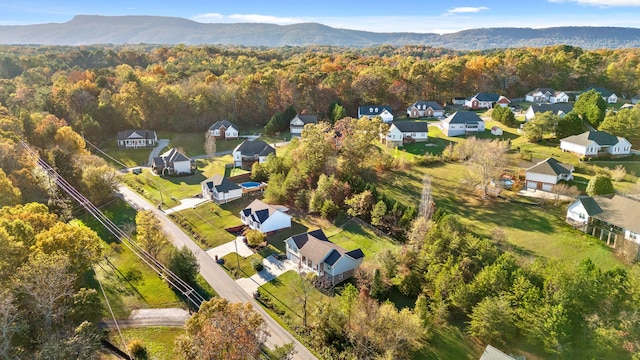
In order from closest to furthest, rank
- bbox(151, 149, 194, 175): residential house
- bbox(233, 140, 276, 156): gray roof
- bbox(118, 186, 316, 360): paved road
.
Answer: bbox(118, 186, 316, 360): paved road, bbox(151, 149, 194, 175): residential house, bbox(233, 140, 276, 156): gray roof

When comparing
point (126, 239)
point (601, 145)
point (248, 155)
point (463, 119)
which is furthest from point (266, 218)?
point (601, 145)

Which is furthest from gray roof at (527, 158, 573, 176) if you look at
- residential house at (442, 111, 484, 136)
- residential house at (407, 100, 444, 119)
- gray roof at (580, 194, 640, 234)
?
residential house at (407, 100, 444, 119)

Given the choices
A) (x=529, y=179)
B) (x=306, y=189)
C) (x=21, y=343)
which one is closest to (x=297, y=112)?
(x=306, y=189)

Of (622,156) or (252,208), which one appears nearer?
(252,208)

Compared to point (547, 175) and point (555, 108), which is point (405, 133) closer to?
point (547, 175)

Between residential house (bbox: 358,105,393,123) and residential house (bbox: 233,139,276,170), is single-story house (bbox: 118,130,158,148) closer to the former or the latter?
residential house (bbox: 233,139,276,170)

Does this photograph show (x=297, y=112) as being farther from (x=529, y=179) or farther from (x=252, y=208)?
(x=529, y=179)

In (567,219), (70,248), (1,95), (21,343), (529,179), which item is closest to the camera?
(21,343)
